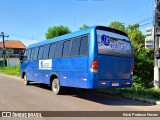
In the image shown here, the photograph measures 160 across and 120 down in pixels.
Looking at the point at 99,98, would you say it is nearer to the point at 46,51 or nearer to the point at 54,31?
the point at 46,51

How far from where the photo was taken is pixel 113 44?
11.1m

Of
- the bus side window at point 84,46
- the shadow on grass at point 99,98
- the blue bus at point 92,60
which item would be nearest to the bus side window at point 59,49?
the blue bus at point 92,60

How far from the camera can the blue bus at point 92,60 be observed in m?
10.5

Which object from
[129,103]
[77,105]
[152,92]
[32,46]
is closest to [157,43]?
[152,92]

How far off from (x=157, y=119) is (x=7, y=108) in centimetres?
492

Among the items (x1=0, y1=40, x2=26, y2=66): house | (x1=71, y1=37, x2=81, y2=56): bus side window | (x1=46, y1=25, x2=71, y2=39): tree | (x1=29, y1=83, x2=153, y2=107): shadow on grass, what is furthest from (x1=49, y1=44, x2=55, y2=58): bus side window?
(x1=0, y1=40, x2=26, y2=66): house

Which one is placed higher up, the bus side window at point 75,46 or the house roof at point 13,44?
the house roof at point 13,44

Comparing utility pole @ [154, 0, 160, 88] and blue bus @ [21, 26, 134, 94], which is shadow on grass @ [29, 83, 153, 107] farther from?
utility pole @ [154, 0, 160, 88]

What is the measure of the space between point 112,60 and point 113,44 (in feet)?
2.24

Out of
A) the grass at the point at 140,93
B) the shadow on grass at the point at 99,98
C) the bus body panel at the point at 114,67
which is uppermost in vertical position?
the bus body panel at the point at 114,67

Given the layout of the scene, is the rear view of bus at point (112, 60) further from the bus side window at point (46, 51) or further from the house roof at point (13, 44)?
the house roof at point (13, 44)

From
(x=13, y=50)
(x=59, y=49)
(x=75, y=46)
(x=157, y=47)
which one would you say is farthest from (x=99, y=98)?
(x=13, y=50)

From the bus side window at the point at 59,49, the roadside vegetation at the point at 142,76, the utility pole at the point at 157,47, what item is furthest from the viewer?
the utility pole at the point at 157,47

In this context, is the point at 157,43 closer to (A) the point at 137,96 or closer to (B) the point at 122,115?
(A) the point at 137,96
